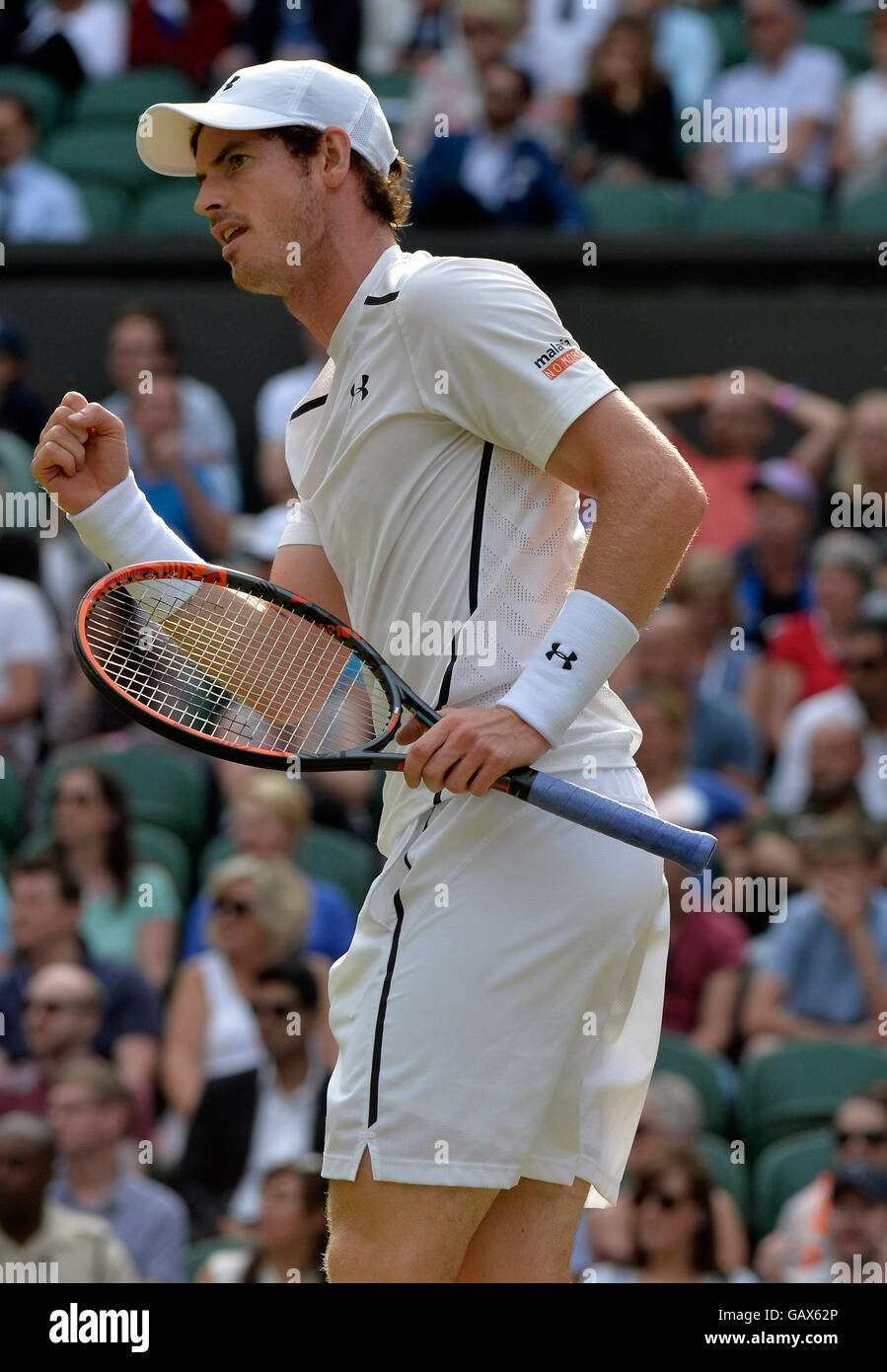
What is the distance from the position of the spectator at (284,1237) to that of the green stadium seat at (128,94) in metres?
5.48

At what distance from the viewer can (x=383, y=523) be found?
9.35ft

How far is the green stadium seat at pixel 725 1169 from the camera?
527 cm

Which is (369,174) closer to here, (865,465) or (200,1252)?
(200,1252)

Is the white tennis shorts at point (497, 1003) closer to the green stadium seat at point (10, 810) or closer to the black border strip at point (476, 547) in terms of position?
the black border strip at point (476, 547)

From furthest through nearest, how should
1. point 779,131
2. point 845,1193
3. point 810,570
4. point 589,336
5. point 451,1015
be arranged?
point 779,131, point 589,336, point 810,570, point 845,1193, point 451,1015

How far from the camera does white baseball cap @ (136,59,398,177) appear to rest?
9.38ft

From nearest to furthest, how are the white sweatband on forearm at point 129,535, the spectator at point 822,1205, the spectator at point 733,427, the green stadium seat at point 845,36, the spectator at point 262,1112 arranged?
the white sweatband on forearm at point 129,535 → the spectator at point 822,1205 → the spectator at point 262,1112 → the spectator at point 733,427 → the green stadium seat at point 845,36

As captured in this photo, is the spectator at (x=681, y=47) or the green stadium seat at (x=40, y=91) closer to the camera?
the spectator at (x=681, y=47)

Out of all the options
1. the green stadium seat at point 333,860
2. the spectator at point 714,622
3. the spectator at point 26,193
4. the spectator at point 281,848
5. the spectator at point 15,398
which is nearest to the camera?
the spectator at point 281,848

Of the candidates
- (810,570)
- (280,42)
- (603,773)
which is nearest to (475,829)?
(603,773)

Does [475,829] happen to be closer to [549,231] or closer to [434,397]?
[434,397]

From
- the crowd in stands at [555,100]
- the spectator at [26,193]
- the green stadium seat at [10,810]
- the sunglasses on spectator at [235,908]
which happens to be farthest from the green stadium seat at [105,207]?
the sunglasses on spectator at [235,908]

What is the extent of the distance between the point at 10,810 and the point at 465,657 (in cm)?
403
